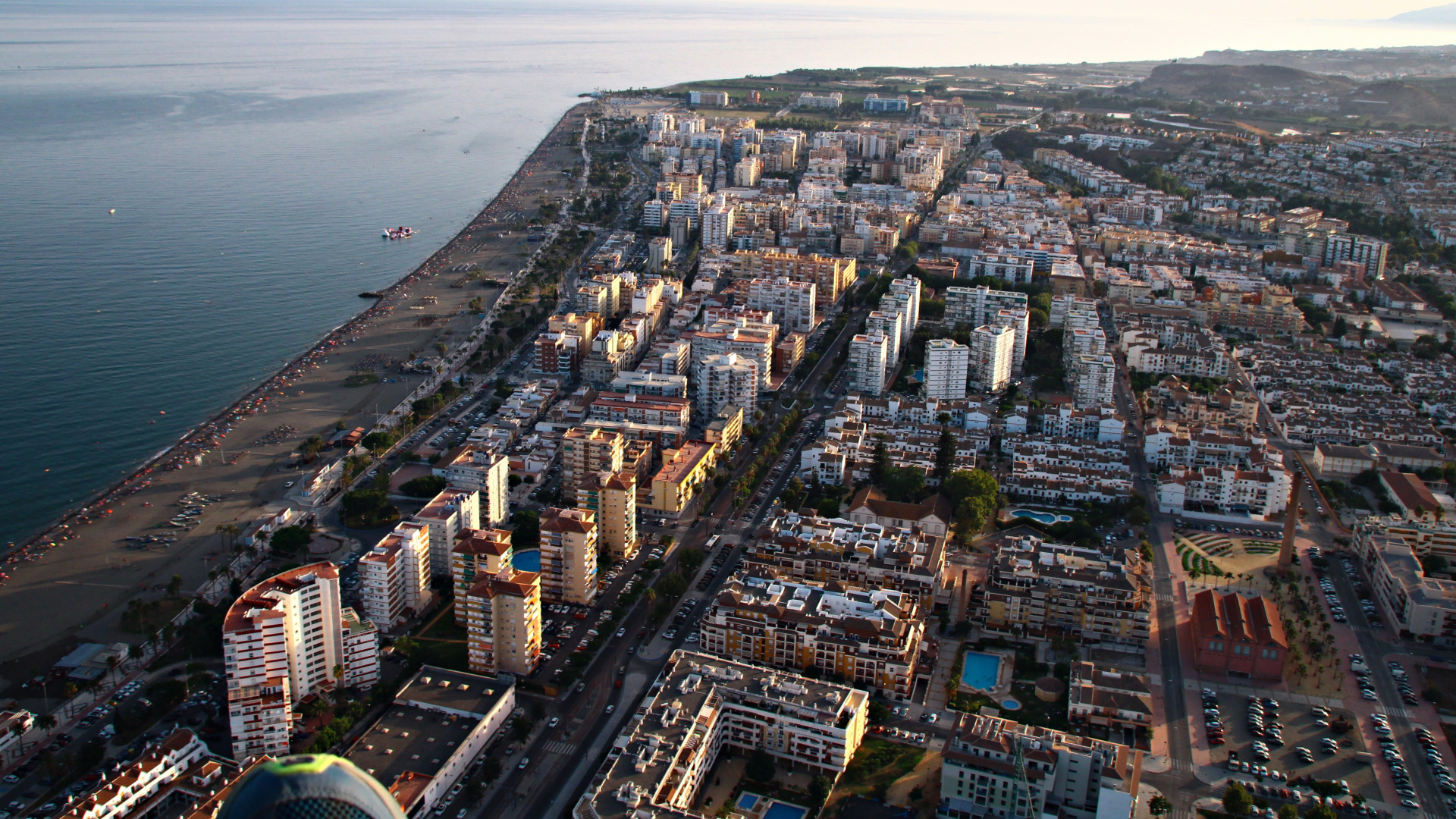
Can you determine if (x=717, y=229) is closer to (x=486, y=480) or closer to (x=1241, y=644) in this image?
(x=486, y=480)

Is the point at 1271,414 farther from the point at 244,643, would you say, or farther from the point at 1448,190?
the point at 1448,190

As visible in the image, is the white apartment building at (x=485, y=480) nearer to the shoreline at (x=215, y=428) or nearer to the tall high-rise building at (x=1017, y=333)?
the shoreline at (x=215, y=428)

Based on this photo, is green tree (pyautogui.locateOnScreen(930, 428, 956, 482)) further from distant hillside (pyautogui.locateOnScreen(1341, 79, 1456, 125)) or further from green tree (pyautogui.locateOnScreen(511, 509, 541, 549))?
distant hillside (pyautogui.locateOnScreen(1341, 79, 1456, 125))

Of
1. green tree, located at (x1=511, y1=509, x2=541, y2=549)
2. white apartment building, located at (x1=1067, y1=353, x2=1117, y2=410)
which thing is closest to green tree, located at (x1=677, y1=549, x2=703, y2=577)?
green tree, located at (x1=511, y1=509, x2=541, y2=549)

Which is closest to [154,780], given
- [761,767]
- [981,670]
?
[761,767]

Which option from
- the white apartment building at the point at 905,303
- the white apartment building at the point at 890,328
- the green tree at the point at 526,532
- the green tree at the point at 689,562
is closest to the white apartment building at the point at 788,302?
the white apartment building at the point at 905,303
